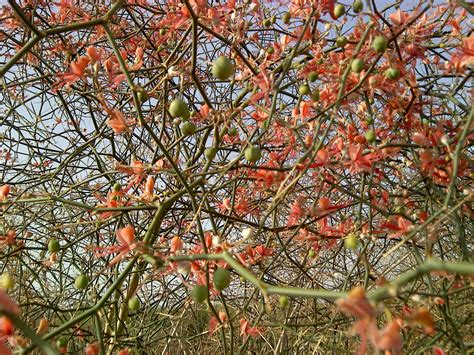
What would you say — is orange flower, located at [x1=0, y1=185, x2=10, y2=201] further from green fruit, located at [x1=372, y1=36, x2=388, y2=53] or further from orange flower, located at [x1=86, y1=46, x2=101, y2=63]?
green fruit, located at [x1=372, y1=36, x2=388, y2=53]

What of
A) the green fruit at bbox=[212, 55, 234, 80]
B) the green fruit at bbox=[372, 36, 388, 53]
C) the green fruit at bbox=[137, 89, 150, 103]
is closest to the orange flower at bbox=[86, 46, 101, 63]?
the green fruit at bbox=[137, 89, 150, 103]

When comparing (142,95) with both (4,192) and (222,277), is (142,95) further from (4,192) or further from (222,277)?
(4,192)

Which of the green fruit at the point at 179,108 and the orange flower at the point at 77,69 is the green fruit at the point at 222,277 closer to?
the green fruit at the point at 179,108

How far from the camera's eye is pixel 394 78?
1.29 metres

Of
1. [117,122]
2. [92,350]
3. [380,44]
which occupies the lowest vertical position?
[92,350]

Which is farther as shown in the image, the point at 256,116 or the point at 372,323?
the point at 256,116

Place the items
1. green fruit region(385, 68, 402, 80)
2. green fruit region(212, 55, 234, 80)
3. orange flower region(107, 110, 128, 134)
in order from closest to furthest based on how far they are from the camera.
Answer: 1. green fruit region(212, 55, 234, 80)
2. orange flower region(107, 110, 128, 134)
3. green fruit region(385, 68, 402, 80)

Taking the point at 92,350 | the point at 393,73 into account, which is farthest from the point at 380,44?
the point at 92,350

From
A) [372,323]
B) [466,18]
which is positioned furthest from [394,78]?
[372,323]

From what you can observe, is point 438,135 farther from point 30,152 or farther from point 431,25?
point 30,152

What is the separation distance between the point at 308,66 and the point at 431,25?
38 centimetres

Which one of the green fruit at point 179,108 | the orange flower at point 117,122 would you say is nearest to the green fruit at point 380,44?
the green fruit at point 179,108

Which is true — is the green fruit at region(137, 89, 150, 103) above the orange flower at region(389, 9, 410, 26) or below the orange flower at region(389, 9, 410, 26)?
below

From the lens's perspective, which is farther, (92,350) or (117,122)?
(117,122)
